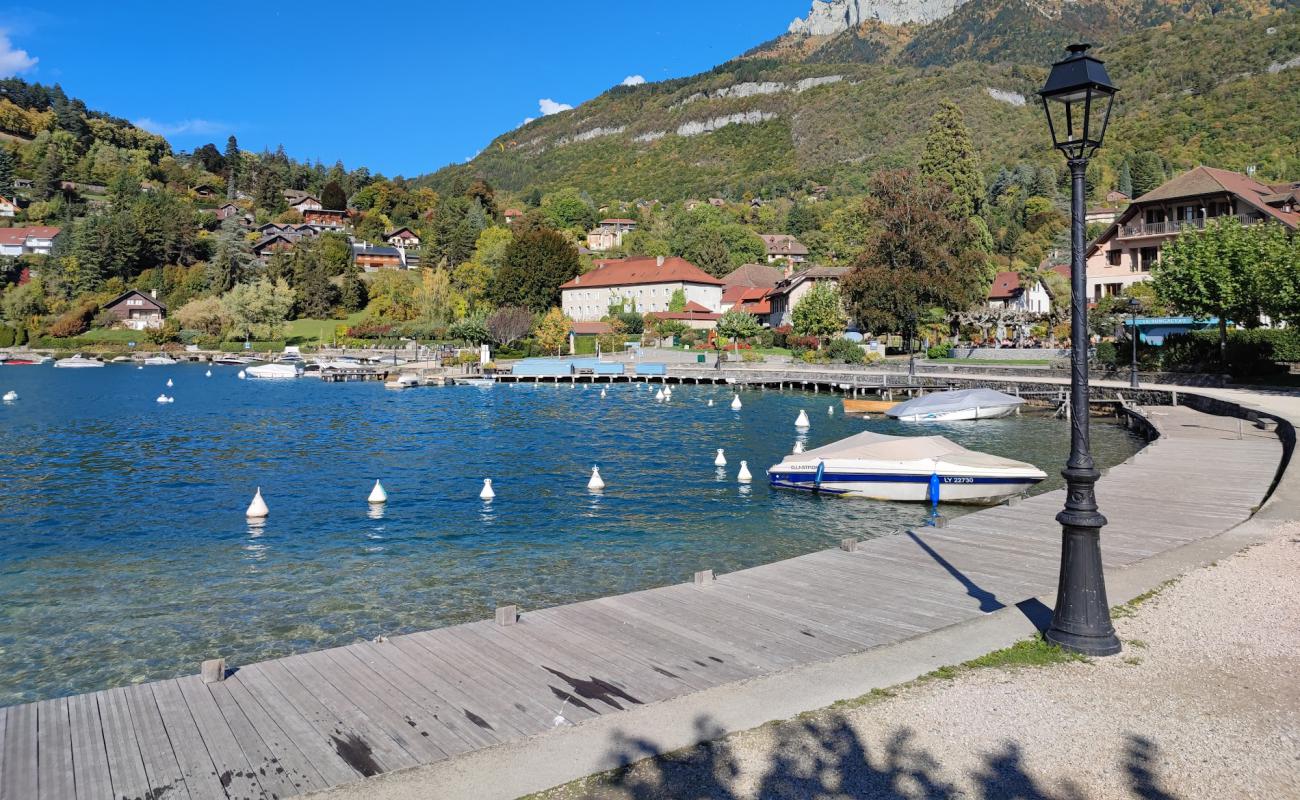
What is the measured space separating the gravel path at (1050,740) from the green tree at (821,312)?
7243 centimetres

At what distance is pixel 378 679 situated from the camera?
8.15 metres

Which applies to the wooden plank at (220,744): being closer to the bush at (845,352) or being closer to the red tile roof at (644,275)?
the bush at (845,352)

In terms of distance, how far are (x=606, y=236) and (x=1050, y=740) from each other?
541 ft

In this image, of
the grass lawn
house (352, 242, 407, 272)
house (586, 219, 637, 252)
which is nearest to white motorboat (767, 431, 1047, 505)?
the grass lawn

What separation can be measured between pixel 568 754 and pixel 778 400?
51522mm

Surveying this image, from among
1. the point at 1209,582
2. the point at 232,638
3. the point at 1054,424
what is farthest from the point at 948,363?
the point at 232,638

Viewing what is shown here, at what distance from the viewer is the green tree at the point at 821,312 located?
260 feet

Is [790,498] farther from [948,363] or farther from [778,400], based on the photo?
[948,363]

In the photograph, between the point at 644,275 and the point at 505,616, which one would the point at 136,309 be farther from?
the point at 505,616

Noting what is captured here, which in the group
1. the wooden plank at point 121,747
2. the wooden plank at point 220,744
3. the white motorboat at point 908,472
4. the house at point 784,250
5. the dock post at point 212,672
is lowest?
the white motorboat at point 908,472

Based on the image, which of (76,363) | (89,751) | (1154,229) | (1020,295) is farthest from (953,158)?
(76,363)

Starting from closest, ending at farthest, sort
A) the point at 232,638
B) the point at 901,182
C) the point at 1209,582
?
the point at 1209,582 < the point at 232,638 < the point at 901,182

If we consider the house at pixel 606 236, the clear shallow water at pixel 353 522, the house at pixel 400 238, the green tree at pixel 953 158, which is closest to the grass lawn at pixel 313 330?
the house at pixel 400 238

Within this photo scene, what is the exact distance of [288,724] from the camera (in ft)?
23.2
